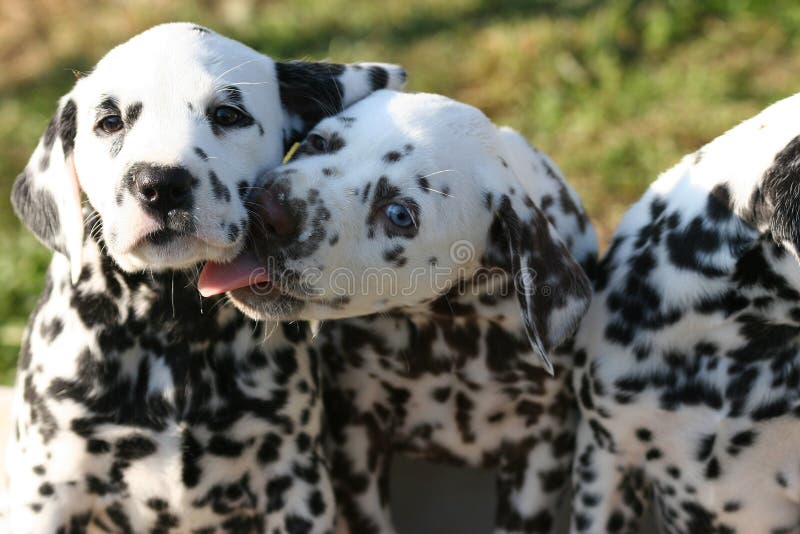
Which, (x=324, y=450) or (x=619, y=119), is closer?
(x=324, y=450)

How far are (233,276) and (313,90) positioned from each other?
926 millimetres

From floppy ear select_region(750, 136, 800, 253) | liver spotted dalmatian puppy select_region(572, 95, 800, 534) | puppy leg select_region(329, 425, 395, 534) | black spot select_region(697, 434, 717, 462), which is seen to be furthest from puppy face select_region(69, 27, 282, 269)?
black spot select_region(697, 434, 717, 462)

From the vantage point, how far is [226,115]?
4121mm

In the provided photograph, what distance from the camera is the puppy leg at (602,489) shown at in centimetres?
458

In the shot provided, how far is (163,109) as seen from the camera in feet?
13.1

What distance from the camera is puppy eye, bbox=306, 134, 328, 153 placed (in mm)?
4285

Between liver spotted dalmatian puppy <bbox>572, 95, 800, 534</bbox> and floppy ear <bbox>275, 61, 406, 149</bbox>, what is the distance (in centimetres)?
126

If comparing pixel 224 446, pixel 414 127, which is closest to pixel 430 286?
pixel 414 127

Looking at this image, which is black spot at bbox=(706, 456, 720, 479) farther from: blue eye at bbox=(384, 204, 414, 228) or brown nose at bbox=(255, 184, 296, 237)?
brown nose at bbox=(255, 184, 296, 237)

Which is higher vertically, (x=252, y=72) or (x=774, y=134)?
(x=252, y=72)

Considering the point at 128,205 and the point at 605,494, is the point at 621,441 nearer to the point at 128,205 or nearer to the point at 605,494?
the point at 605,494

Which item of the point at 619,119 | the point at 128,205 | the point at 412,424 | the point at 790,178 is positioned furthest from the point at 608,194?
the point at 128,205

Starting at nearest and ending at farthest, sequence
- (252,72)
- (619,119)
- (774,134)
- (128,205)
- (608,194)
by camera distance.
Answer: (128,205) → (774,134) → (252,72) → (608,194) → (619,119)

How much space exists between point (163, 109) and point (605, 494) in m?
2.31
